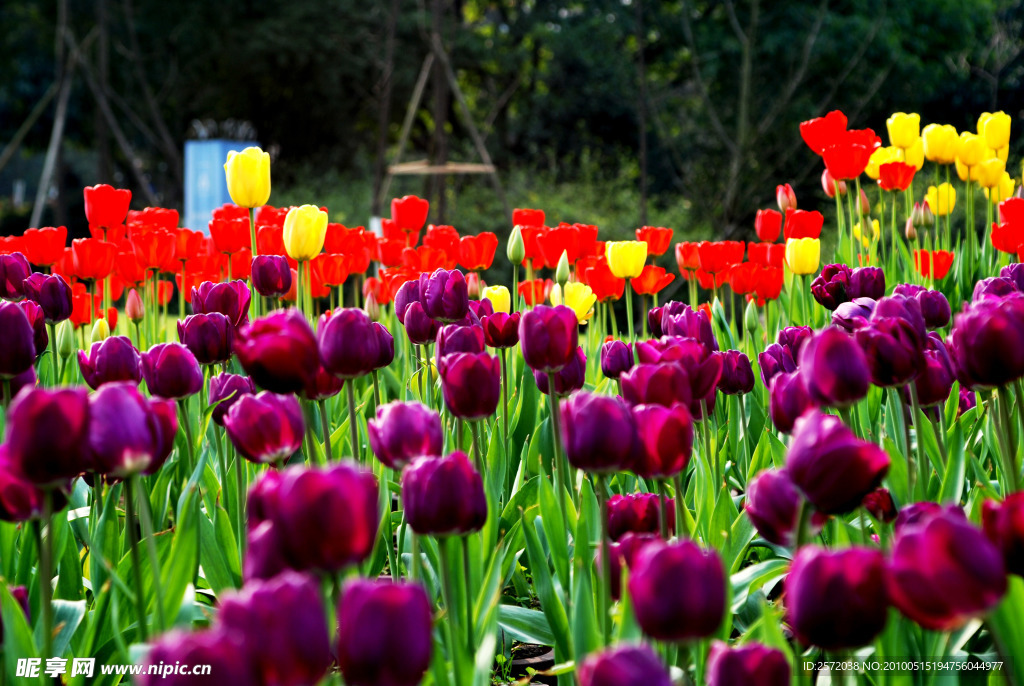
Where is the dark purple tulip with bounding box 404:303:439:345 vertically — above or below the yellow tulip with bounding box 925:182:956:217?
below

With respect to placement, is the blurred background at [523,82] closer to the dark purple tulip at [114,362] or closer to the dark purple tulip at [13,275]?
the dark purple tulip at [13,275]

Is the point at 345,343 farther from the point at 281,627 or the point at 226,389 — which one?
the point at 281,627

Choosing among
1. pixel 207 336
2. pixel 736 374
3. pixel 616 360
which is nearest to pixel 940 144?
pixel 736 374

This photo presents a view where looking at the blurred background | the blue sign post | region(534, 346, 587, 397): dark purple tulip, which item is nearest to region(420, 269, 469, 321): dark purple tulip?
region(534, 346, 587, 397): dark purple tulip

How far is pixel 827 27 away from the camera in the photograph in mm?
15930

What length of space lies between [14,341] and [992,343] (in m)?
1.19

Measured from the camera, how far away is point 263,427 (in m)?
1.06

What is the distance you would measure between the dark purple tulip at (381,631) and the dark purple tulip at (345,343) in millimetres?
538

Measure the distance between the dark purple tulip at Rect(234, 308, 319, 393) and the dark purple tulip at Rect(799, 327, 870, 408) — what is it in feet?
1.67

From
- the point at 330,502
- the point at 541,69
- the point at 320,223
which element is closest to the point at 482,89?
the point at 541,69

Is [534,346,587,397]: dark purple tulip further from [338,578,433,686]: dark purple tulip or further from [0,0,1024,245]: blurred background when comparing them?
[0,0,1024,245]: blurred background

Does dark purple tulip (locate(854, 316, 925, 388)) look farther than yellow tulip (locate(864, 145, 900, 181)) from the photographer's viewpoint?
No

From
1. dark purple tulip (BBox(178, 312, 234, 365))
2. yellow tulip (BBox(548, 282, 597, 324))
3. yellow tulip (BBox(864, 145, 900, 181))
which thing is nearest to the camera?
dark purple tulip (BBox(178, 312, 234, 365))

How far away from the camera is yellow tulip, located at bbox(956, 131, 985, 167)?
9.93ft
